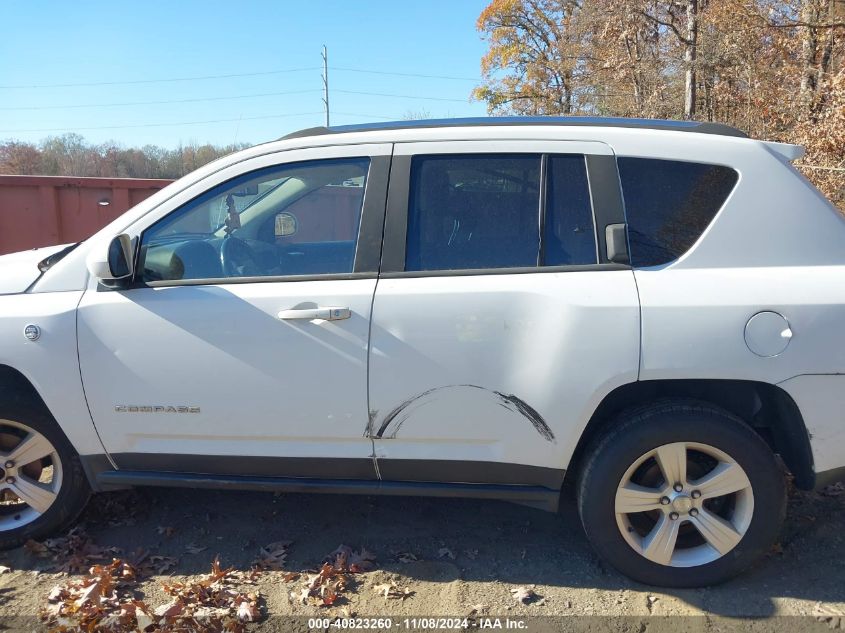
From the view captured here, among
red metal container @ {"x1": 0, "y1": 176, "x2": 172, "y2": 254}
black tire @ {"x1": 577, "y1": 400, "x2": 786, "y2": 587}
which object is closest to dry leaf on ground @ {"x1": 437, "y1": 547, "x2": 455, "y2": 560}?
black tire @ {"x1": 577, "y1": 400, "x2": 786, "y2": 587}

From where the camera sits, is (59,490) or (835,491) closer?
(59,490)

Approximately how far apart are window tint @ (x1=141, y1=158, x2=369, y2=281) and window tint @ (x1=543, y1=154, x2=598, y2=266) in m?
0.82

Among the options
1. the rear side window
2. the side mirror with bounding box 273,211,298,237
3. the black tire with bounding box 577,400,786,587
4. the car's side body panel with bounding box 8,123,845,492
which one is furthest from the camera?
the side mirror with bounding box 273,211,298,237

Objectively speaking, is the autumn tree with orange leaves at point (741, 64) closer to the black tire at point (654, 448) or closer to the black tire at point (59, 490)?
the black tire at point (654, 448)

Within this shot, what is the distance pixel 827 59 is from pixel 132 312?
45.0ft

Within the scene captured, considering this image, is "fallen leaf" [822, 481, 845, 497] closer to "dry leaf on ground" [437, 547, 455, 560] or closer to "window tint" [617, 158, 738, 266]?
"window tint" [617, 158, 738, 266]

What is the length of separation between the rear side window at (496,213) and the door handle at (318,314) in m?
0.33

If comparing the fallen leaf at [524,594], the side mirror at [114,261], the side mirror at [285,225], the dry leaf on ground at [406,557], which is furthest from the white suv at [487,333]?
the dry leaf on ground at [406,557]

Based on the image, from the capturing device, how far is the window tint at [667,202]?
2617mm

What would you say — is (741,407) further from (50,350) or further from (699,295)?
(50,350)

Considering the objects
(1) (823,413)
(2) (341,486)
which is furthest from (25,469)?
(1) (823,413)

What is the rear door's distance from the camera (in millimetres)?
2561

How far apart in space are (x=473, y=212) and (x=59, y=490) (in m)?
2.38

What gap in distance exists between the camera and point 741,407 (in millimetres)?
2785
